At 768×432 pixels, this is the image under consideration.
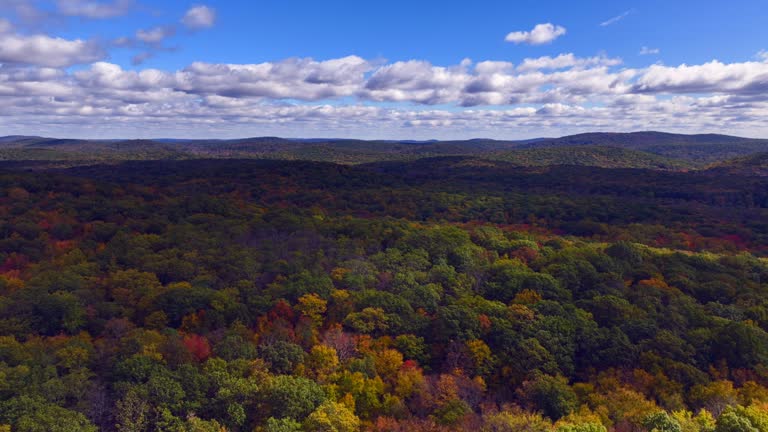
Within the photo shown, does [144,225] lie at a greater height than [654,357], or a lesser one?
greater

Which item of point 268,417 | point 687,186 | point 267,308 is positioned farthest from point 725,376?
point 687,186

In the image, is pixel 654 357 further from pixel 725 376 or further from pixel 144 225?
pixel 144 225

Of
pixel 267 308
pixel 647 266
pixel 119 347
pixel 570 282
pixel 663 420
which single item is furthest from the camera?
pixel 647 266

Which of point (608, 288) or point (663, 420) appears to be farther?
point (608, 288)

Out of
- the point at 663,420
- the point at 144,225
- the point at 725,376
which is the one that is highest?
the point at 144,225

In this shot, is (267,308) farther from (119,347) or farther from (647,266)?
(647,266)

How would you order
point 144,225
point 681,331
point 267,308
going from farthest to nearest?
point 144,225 → point 267,308 → point 681,331
